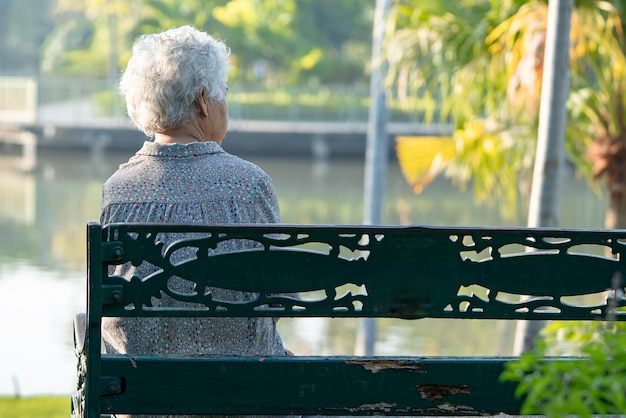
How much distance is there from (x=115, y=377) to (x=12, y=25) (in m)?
52.7

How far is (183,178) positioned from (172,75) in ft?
0.75

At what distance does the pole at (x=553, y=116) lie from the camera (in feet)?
18.6

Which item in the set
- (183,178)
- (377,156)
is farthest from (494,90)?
(183,178)

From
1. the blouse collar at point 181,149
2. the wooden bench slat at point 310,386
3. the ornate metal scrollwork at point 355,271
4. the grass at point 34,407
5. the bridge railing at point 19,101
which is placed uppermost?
the blouse collar at point 181,149

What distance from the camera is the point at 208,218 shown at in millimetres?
2498

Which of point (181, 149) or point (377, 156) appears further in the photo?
point (377, 156)

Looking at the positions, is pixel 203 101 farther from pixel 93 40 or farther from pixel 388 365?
pixel 93 40

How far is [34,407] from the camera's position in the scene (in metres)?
7.50

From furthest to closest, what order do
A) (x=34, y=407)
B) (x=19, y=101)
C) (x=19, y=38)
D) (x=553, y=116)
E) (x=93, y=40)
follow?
(x=19, y=38) < (x=93, y=40) < (x=19, y=101) < (x=34, y=407) < (x=553, y=116)

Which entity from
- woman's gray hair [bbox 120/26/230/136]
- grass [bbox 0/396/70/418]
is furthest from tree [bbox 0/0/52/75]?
woman's gray hair [bbox 120/26/230/136]

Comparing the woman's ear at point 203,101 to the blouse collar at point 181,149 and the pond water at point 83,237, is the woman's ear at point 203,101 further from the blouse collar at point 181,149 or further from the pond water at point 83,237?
the pond water at point 83,237

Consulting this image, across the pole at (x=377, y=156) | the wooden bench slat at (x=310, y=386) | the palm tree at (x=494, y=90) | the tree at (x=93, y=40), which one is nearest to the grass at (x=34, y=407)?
the palm tree at (x=494, y=90)

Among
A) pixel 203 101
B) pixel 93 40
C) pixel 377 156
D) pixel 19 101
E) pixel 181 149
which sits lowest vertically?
pixel 19 101

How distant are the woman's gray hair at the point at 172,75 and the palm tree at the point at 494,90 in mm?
5298
